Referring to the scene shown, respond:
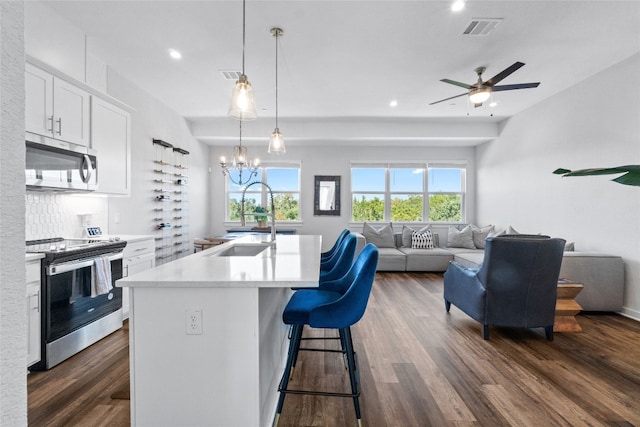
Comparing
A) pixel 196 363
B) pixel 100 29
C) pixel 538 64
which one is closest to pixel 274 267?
pixel 196 363

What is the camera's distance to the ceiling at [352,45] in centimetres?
272

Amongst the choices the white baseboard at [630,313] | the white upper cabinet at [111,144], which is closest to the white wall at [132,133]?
the white upper cabinet at [111,144]

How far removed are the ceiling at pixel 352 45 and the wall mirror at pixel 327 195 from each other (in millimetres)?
2246

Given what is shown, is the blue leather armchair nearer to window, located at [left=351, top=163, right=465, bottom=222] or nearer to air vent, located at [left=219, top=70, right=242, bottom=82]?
air vent, located at [left=219, top=70, right=242, bottom=82]

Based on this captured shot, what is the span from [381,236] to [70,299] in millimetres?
5239

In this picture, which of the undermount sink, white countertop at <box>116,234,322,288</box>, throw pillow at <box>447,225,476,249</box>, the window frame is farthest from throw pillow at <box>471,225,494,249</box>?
white countertop at <box>116,234,322,288</box>

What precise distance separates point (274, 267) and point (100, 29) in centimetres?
309

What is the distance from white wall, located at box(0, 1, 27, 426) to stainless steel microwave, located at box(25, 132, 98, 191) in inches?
90.5

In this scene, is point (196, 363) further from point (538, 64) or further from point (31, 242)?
point (538, 64)

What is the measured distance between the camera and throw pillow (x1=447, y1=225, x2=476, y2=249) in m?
6.43

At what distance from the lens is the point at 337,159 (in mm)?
7145

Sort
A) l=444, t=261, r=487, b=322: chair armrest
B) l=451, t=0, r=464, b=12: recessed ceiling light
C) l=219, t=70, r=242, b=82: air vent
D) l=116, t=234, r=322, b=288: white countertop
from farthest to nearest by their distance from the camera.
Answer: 1. l=219, t=70, r=242, b=82: air vent
2. l=444, t=261, r=487, b=322: chair armrest
3. l=451, t=0, r=464, b=12: recessed ceiling light
4. l=116, t=234, r=322, b=288: white countertop

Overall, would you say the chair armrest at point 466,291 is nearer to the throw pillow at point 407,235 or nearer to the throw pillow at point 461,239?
the throw pillow at point 407,235

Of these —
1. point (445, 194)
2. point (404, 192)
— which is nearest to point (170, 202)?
point (404, 192)
